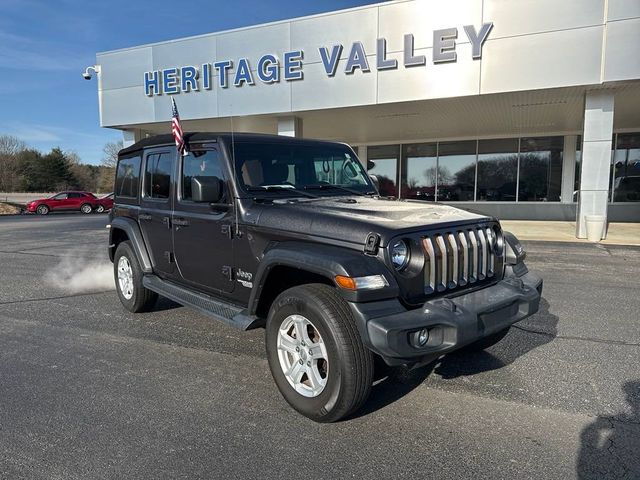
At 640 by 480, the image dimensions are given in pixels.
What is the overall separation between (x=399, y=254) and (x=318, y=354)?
32.7 inches

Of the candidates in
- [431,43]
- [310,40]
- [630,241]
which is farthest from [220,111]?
[630,241]

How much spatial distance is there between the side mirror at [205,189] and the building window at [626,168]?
62.6 feet

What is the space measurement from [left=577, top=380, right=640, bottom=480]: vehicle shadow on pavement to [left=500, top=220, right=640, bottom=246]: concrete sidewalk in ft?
34.6

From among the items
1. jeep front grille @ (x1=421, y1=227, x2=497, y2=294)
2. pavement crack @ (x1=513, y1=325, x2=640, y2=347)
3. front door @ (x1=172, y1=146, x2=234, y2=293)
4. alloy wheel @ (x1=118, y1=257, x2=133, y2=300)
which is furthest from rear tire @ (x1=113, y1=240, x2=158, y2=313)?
pavement crack @ (x1=513, y1=325, x2=640, y2=347)

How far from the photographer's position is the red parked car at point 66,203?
1133 inches

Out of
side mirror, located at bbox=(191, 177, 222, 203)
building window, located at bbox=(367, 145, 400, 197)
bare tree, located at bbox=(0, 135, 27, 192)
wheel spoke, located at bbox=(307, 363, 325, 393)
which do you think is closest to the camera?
wheel spoke, located at bbox=(307, 363, 325, 393)

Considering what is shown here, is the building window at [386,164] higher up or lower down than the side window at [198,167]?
higher up

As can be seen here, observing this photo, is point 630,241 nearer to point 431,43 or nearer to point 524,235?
point 524,235

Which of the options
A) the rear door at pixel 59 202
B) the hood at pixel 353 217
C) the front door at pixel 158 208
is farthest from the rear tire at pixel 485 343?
the rear door at pixel 59 202

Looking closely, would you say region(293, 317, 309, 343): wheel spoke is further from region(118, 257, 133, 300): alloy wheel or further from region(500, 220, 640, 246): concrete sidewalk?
region(500, 220, 640, 246): concrete sidewalk

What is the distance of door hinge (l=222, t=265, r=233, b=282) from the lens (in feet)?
12.7

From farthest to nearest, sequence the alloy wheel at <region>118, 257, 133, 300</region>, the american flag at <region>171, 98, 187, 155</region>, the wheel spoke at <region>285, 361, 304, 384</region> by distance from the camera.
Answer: the alloy wheel at <region>118, 257, 133, 300</region>
the american flag at <region>171, 98, 187, 155</region>
the wheel spoke at <region>285, 361, 304, 384</region>

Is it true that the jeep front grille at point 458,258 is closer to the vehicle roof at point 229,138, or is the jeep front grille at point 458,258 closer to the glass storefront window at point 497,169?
the vehicle roof at point 229,138

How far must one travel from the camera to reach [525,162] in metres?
19.0
